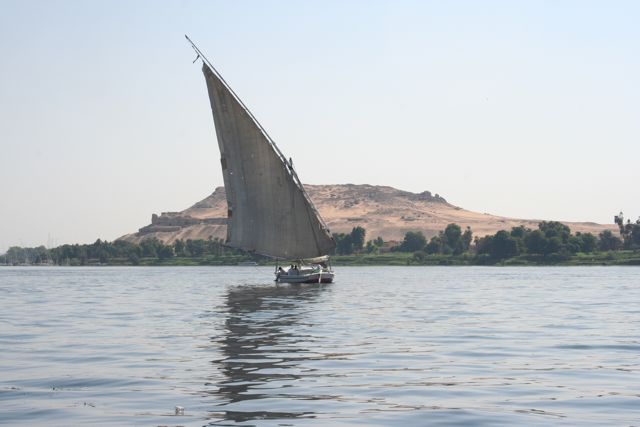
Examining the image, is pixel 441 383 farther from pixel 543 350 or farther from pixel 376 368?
pixel 543 350

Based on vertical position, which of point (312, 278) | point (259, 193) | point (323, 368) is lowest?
point (323, 368)

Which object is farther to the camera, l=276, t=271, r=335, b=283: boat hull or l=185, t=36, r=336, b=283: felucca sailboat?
l=276, t=271, r=335, b=283: boat hull

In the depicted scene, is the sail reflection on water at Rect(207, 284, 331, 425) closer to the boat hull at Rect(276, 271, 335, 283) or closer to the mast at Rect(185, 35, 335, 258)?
the mast at Rect(185, 35, 335, 258)

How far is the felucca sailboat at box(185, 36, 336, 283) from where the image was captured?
8612cm

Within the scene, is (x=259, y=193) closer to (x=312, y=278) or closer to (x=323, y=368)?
(x=312, y=278)

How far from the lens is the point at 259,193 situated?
295 feet

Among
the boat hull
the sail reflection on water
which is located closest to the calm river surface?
the sail reflection on water

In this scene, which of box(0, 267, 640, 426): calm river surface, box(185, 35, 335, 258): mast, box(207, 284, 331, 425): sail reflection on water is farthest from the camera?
box(185, 35, 335, 258): mast

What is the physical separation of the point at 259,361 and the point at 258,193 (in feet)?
196

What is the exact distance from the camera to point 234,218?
3634 inches

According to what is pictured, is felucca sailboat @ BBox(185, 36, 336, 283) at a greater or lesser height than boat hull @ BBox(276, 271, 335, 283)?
greater

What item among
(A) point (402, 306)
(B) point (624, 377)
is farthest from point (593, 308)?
(B) point (624, 377)

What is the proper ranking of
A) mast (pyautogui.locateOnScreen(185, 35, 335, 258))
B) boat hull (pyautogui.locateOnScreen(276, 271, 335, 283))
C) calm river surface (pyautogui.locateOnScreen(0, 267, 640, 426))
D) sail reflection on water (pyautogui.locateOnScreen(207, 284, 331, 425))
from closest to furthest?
calm river surface (pyautogui.locateOnScreen(0, 267, 640, 426)) → sail reflection on water (pyautogui.locateOnScreen(207, 284, 331, 425)) → mast (pyautogui.locateOnScreen(185, 35, 335, 258)) → boat hull (pyautogui.locateOnScreen(276, 271, 335, 283))

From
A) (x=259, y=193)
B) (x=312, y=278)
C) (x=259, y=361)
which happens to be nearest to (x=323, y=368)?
(x=259, y=361)
